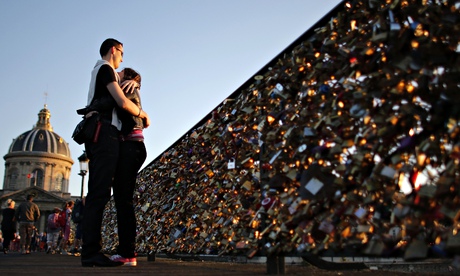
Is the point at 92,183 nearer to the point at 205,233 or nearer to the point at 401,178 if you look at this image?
the point at 205,233

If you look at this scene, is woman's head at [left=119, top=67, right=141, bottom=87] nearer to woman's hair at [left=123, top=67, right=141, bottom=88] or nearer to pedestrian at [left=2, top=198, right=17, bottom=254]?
woman's hair at [left=123, top=67, right=141, bottom=88]

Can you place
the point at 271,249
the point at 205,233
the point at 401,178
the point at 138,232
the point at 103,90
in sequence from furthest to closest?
the point at 138,232
the point at 103,90
the point at 205,233
the point at 271,249
the point at 401,178

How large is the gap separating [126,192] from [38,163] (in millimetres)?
103782

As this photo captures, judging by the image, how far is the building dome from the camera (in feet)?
338

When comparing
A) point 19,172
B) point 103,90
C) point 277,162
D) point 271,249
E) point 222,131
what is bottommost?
point 271,249

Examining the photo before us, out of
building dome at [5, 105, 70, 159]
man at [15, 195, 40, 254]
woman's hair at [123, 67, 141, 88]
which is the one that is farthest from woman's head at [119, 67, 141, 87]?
building dome at [5, 105, 70, 159]

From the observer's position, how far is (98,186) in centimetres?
431

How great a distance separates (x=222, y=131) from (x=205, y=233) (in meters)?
0.99

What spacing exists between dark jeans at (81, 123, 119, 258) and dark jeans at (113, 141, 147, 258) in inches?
12.5

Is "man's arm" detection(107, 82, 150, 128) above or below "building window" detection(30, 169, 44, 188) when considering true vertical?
below

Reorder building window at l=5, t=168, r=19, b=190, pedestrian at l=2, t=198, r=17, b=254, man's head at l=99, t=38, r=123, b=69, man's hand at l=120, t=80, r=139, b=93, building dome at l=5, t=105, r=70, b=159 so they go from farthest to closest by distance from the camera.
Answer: building dome at l=5, t=105, r=70, b=159 → building window at l=5, t=168, r=19, b=190 → pedestrian at l=2, t=198, r=17, b=254 → man's hand at l=120, t=80, r=139, b=93 → man's head at l=99, t=38, r=123, b=69

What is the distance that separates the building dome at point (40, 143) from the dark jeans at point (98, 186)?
10501 centimetres

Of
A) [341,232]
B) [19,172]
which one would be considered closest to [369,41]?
[341,232]

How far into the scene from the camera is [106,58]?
4754 millimetres
